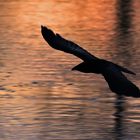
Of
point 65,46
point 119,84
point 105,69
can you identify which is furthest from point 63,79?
point 119,84

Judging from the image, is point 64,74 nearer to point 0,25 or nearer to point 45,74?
point 45,74

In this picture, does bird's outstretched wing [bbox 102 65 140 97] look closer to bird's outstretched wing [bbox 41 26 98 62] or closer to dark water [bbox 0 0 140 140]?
bird's outstretched wing [bbox 41 26 98 62]

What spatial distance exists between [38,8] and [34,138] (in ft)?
36.9

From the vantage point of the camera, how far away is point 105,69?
709 centimetres

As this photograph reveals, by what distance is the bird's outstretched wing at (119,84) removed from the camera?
6.54 meters

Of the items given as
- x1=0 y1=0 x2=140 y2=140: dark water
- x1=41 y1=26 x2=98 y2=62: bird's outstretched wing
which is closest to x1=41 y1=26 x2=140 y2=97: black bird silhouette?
x1=41 y1=26 x2=98 y2=62: bird's outstretched wing

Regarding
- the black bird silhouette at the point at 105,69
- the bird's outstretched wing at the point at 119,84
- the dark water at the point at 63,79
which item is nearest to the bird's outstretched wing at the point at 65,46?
the black bird silhouette at the point at 105,69

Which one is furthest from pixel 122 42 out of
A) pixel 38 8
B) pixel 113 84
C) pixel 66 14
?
pixel 113 84

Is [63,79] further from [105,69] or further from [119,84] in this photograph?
[119,84]

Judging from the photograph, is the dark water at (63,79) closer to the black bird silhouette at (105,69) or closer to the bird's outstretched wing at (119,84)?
the black bird silhouette at (105,69)

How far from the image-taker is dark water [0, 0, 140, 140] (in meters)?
8.85

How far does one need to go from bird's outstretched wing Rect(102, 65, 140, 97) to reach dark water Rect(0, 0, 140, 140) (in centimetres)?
152

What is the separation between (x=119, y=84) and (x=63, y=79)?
460 cm

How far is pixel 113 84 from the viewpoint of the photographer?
6.76 metres
